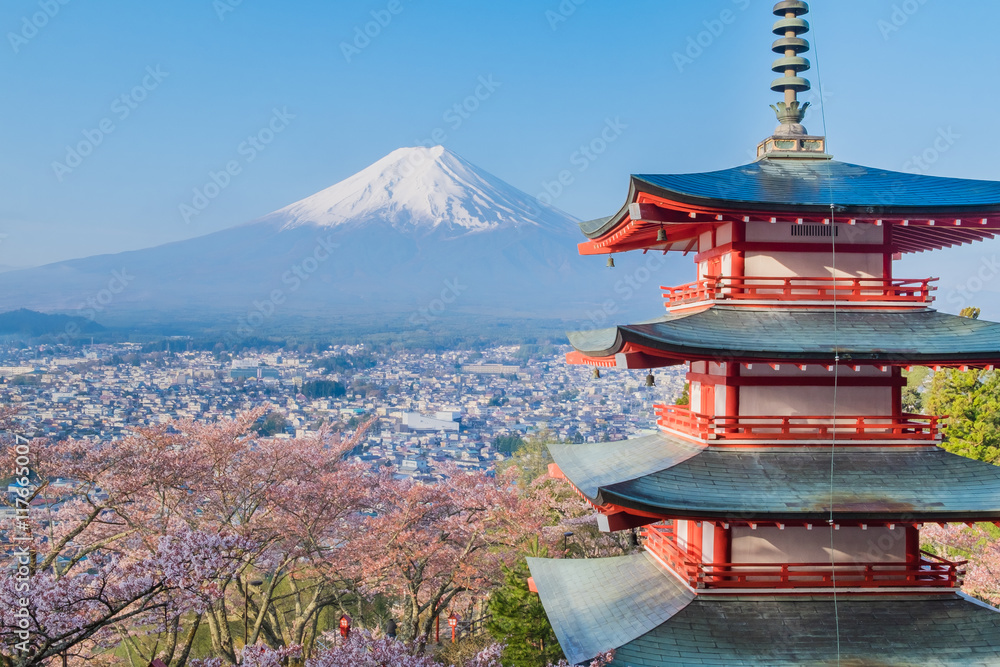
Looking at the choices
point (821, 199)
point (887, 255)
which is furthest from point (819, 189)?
point (887, 255)

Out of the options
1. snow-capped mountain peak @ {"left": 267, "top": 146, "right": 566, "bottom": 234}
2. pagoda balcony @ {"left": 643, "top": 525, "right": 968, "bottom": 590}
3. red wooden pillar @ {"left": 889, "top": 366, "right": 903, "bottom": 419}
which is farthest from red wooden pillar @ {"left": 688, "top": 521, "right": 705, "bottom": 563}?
snow-capped mountain peak @ {"left": 267, "top": 146, "right": 566, "bottom": 234}

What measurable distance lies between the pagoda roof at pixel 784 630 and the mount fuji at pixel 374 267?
121111 mm

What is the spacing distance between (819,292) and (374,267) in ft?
476

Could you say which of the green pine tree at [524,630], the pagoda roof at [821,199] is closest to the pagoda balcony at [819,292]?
the pagoda roof at [821,199]

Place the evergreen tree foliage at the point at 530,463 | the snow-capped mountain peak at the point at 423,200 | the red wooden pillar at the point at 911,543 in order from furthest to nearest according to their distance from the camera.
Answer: the snow-capped mountain peak at the point at 423,200, the evergreen tree foliage at the point at 530,463, the red wooden pillar at the point at 911,543

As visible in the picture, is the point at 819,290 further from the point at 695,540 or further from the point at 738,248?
the point at 695,540

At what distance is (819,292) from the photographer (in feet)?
33.6

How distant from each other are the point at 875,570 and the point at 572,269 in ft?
508

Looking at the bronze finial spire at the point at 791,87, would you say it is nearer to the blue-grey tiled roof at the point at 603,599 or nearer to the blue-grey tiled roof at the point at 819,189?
the blue-grey tiled roof at the point at 819,189

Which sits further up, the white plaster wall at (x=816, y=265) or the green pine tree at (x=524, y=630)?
the white plaster wall at (x=816, y=265)

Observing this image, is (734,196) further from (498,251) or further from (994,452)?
(498,251)

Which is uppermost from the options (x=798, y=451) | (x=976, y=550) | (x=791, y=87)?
(x=791, y=87)

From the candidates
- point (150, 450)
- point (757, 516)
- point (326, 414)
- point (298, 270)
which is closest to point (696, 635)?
point (757, 516)

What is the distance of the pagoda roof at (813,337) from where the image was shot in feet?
29.8
